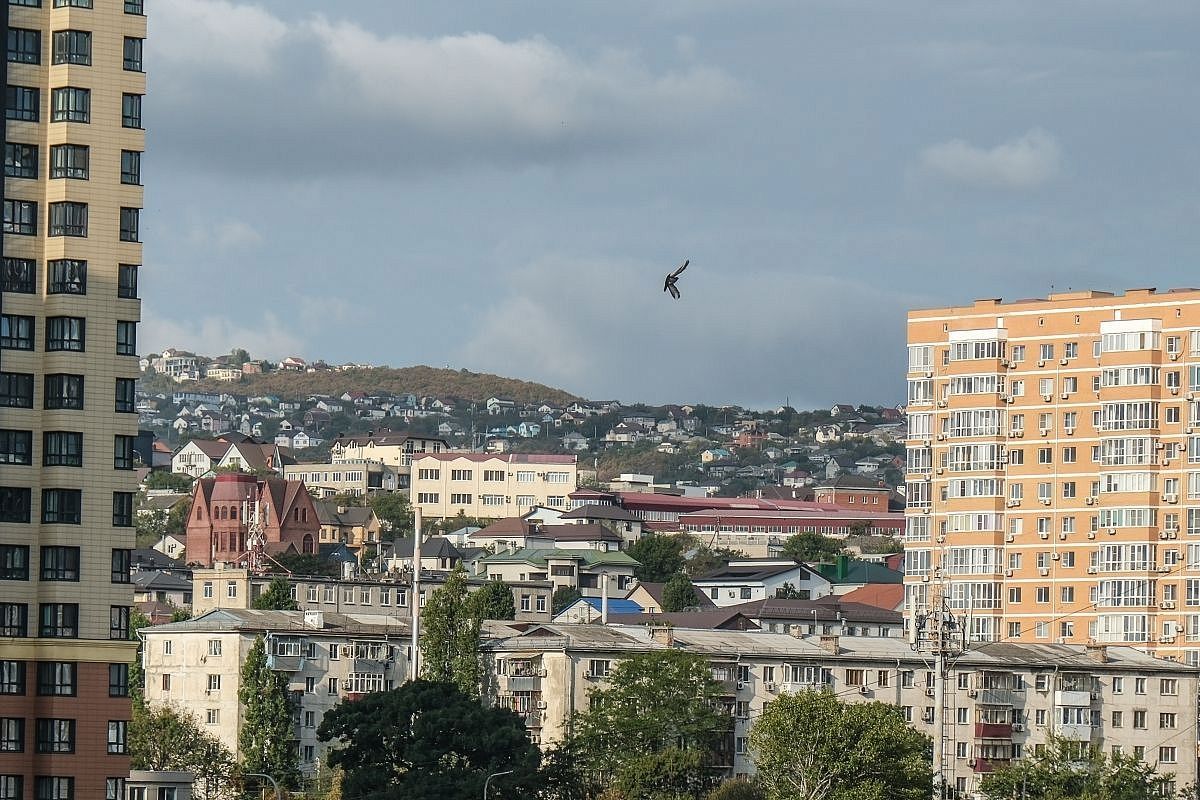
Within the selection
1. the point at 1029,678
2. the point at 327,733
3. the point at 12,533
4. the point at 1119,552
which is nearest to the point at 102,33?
the point at 12,533

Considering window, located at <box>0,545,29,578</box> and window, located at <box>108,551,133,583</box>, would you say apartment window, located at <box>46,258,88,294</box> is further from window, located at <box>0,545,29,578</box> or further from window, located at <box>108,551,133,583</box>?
window, located at <box>108,551,133,583</box>

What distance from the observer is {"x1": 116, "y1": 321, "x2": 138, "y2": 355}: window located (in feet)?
398

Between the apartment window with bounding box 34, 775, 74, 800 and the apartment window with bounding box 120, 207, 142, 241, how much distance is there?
22.7 metres

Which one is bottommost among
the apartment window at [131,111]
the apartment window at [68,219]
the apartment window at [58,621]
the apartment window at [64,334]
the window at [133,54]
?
the apartment window at [58,621]

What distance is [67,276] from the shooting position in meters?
121

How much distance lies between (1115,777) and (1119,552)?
130ft

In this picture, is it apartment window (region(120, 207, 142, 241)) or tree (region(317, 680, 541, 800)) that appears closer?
apartment window (region(120, 207, 142, 241))

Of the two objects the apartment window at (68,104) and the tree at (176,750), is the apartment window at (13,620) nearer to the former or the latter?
the apartment window at (68,104)

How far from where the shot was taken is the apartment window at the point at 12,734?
379 feet

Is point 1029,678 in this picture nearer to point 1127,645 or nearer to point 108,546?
point 1127,645

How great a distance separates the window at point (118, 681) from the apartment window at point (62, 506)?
637cm

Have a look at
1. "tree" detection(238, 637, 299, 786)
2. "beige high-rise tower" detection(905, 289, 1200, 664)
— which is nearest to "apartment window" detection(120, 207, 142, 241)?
"tree" detection(238, 637, 299, 786)

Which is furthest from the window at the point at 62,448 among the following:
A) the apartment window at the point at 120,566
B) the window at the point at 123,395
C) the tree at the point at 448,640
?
the tree at the point at 448,640

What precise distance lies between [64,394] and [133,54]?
14.7 meters
